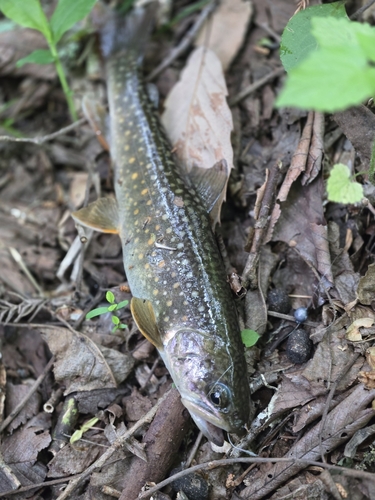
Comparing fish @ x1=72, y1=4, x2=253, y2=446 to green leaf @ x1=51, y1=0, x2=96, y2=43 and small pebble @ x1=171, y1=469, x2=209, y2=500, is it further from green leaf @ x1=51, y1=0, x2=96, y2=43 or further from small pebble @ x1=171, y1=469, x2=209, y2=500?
green leaf @ x1=51, y1=0, x2=96, y2=43

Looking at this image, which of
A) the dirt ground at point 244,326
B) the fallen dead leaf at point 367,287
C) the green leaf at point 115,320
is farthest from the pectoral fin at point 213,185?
the fallen dead leaf at point 367,287

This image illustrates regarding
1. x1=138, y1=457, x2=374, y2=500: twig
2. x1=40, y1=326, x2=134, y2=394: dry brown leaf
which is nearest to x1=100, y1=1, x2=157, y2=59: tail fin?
x1=40, y1=326, x2=134, y2=394: dry brown leaf

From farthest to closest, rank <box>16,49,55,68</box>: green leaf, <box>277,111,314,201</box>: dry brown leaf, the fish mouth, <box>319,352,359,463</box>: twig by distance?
<box>16,49,55,68</box>: green leaf < <box>277,111,314,201</box>: dry brown leaf < the fish mouth < <box>319,352,359,463</box>: twig

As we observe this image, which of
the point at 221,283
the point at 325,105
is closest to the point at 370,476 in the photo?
the point at 221,283

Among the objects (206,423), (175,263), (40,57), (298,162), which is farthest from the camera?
(40,57)

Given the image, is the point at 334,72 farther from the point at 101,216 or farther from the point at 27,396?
the point at 27,396

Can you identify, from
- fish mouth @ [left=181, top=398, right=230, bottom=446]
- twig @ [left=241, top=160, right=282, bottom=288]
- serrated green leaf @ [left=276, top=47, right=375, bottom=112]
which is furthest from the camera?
twig @ [left=241, top=160, right=282, bottom=288]

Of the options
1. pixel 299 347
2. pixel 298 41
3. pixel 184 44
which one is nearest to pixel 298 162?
pixel 298 41
